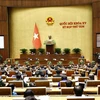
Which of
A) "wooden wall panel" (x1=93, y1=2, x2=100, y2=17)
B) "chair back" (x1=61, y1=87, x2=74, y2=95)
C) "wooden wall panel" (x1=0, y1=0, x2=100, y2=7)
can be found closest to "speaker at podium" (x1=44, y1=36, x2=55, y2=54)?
"wooden wall panel" (x1=0, y1=0, x2=100, y2=7)

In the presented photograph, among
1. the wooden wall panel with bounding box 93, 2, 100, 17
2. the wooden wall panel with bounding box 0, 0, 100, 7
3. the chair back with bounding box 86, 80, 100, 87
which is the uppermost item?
the wooden wall panel with bounding box 0, 0, 100, 7

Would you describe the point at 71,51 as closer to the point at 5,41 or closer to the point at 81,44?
the point at 81,44

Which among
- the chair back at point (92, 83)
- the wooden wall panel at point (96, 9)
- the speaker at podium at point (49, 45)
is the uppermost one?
the wooden wall panel at point (96, 9)

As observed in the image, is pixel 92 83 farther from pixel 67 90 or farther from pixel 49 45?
pixel 49 45

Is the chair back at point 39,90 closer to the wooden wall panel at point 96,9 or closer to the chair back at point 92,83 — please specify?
the chair back at point 92,83

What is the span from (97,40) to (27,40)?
17.7ft

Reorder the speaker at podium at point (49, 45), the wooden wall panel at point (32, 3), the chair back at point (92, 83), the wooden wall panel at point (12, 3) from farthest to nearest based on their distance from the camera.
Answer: the wooden wall panel at point (12, 3) → the wooden wall panel at point (32, 3) → the speaker at podium at point (49, 45) → the chair back at point (92, 83)

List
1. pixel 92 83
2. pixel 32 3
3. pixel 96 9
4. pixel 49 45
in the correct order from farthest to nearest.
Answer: pixel 32 3 < pixel 49 45 < pixel 96 9 < pixel 92 83

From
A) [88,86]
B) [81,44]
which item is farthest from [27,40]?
[88,86]

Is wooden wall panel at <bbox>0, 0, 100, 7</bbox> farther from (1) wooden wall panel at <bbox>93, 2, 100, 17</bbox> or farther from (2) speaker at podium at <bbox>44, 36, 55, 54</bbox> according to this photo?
(2) speaker at podium at <bbox>44, 36, 55, 54</bbox>

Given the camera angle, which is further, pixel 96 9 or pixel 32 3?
pixel 32 3

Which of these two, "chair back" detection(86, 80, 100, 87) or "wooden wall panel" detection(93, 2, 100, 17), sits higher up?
"wooden wall panel" detection(93, 2, 100, 17)

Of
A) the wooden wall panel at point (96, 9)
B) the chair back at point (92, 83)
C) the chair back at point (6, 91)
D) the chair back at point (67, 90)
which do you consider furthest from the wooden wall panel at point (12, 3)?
the chair back at point (67, 90)

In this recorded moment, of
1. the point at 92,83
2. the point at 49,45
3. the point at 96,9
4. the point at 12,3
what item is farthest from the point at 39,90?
the point at 12,3
